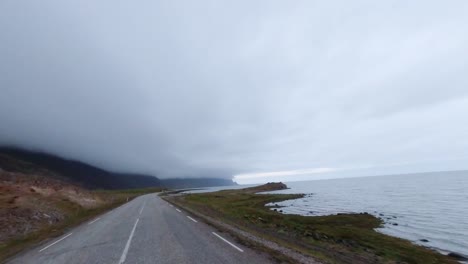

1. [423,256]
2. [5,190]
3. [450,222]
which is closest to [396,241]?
[423,256]

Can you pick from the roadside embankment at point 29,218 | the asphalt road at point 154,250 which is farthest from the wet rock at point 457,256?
the roadside embankment at point 29,218

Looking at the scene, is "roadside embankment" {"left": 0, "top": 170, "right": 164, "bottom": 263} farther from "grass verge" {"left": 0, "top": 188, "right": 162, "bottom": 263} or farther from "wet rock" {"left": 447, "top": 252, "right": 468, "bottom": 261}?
"wet rock" {"left": 447, "top": 252, "right": 468, "bottom": 261}

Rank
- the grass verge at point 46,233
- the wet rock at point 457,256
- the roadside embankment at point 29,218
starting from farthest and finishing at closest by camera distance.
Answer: the wet rock at point 457,256, the roadside embankment at point 29,218, the grass verge at point 46,233

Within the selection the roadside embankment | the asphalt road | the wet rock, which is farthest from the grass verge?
the wet rock

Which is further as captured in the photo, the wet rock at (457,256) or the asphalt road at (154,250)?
the wet rock at (457,256)

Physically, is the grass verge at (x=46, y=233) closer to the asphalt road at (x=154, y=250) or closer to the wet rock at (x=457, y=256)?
the asphalt road at (x=154, y=250)

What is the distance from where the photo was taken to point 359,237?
1108 inches

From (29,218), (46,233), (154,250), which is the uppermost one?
(29,218)

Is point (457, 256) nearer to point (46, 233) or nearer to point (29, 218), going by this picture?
point (46, 233)

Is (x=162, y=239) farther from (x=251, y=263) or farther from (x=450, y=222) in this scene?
(x=450, y=222)

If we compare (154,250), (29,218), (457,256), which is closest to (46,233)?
(29,218)

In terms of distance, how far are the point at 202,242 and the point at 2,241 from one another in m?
16.4

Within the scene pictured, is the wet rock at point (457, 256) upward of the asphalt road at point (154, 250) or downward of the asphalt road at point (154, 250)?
downward

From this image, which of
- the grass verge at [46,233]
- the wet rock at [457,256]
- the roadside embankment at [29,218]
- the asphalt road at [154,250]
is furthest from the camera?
the wet rock at [457,256]
